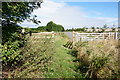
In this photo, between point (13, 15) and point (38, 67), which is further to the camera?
point (38, 67)

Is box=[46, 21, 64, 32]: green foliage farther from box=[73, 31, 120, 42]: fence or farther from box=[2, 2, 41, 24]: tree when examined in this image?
box=[2, 2, 41, 24]: tree

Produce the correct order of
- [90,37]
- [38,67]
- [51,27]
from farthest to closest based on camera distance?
1. [51,27]
2. [90,37]
3. [38,67]

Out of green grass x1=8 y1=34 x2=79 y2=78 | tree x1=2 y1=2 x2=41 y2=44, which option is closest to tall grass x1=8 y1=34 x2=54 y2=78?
green grass x1=8 y1=34 x2=79 y2=78

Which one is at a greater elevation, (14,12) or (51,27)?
(51,27)

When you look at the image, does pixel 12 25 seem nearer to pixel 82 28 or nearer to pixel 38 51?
pixel 38 51

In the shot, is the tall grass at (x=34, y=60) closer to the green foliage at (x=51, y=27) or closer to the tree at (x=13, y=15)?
the tree at (x=13, y=15)

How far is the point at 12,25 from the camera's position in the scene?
2994 mm

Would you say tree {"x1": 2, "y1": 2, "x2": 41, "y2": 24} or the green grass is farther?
the green grass

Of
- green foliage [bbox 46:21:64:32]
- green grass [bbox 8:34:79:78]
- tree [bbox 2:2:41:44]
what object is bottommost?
green grass [bbox 8:34:79:78]

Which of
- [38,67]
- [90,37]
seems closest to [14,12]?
[38,67]

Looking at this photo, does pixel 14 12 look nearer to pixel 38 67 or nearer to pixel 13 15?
pixel 13 15

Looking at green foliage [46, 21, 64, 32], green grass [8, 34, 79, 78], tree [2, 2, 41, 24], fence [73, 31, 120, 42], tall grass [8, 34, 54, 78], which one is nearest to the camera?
tree [2, 2, 41, 24]

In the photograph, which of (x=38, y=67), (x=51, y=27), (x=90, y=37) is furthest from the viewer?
(x=51, y=27)

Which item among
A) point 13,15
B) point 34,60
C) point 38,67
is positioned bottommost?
point 38,67
